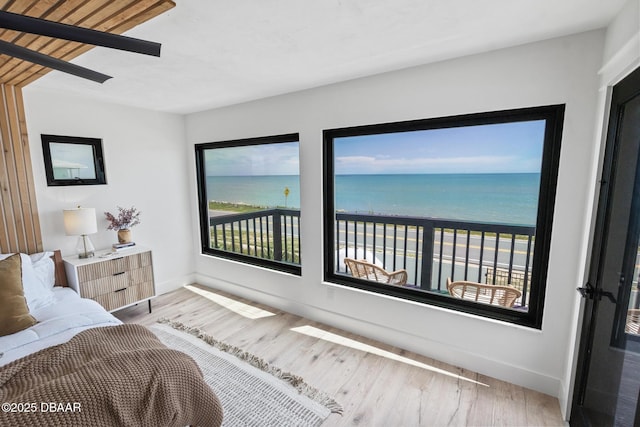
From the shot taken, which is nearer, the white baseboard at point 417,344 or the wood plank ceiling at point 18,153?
the wood plank ceiling at point 18,153

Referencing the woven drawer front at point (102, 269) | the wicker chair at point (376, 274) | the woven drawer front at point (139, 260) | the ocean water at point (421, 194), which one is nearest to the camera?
the ocean water at point (421, 194)

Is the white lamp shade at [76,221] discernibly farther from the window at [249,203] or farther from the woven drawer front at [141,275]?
the window at [249,203]

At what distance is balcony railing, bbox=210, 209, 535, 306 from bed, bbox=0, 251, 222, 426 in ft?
5.97

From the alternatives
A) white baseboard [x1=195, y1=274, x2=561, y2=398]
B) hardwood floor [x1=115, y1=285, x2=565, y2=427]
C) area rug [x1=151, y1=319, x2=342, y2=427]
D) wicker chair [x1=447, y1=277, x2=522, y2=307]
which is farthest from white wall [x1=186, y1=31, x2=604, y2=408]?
area rug [x1=151, y1=319, x2=342, y2=427]

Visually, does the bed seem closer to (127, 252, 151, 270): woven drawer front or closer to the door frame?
(127, 252, 151, 270): woven drawer front

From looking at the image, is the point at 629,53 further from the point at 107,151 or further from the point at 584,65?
the point at 107,151

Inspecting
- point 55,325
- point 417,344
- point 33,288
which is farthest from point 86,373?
point 417,344

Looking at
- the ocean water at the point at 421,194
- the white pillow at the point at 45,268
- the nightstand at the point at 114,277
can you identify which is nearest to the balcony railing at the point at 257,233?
the ocean water at the point at 421,194

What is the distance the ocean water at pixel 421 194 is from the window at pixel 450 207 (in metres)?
0.01

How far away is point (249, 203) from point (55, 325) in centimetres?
240

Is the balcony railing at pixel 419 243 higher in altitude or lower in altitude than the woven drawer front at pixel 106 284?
higher

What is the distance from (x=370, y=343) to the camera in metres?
2.64

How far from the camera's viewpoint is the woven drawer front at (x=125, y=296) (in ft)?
9.48

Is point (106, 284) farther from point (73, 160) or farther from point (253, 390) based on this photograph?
point (253, 390)
